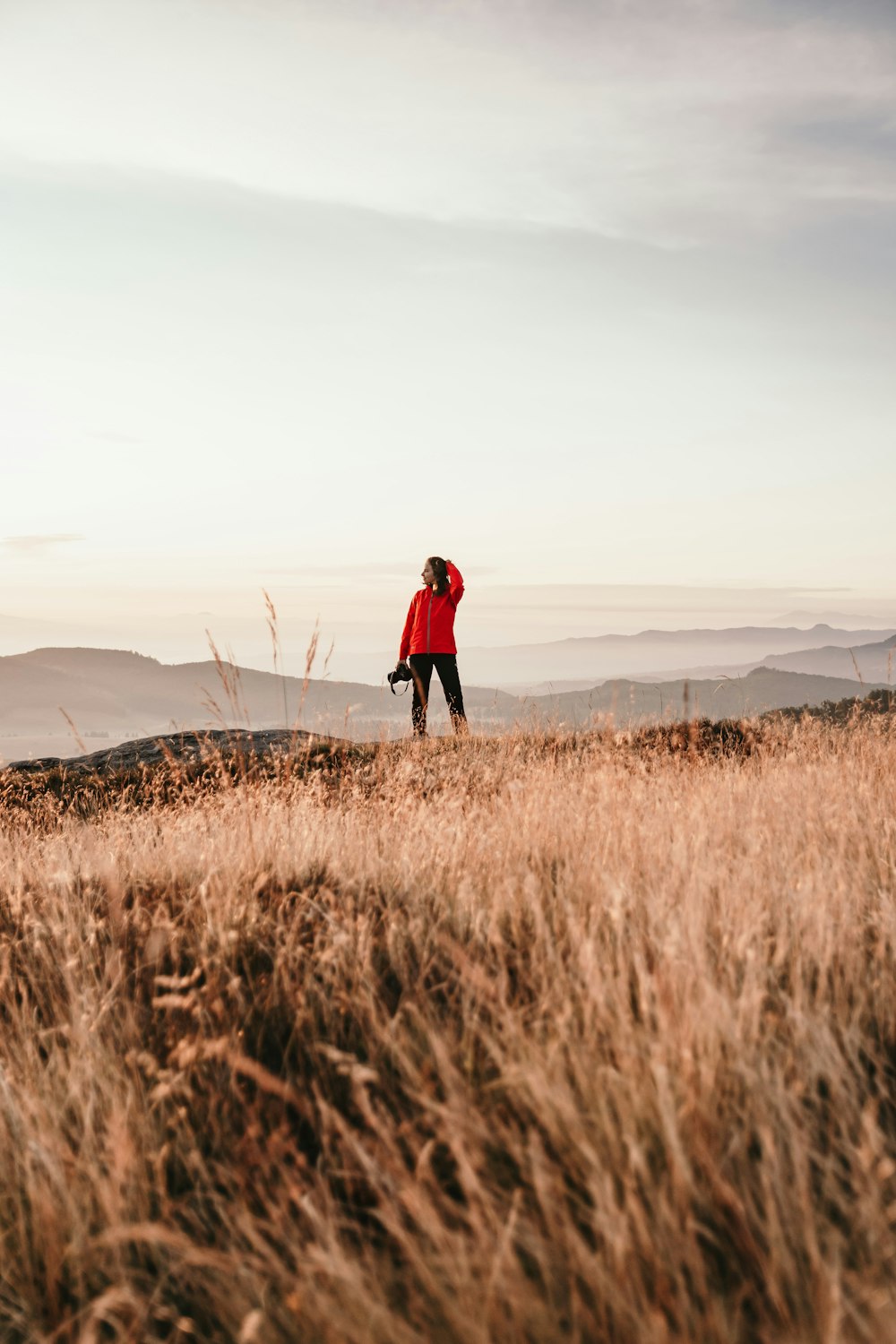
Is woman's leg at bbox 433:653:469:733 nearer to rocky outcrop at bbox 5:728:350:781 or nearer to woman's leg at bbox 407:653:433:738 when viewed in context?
woman's leg at bbox 407:653:433:738

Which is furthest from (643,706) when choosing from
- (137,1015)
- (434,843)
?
(137,1015)

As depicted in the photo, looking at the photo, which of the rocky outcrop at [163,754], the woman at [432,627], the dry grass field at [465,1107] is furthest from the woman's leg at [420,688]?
the dry grass field at [465,1107]

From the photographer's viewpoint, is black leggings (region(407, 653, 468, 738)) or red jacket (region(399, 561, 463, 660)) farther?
black leggings (region(407, 653, 468, 738))

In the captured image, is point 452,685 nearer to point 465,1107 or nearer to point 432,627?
point 432,627

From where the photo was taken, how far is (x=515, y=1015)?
231cm

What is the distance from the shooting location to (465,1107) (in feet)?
6.23

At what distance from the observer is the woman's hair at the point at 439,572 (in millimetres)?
11617

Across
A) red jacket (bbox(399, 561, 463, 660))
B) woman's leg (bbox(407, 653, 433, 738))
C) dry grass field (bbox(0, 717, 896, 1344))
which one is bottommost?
dry grass field (bbox(0, 717, 896, 1344))

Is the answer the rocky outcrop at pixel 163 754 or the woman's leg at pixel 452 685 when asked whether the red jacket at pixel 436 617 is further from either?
the rocky outcrop at pixel 163 754

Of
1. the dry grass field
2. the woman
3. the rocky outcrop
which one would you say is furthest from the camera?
the woman

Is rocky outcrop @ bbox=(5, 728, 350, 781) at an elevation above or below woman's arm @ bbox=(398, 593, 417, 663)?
below

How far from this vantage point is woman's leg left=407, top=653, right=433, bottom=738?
39.0 ft

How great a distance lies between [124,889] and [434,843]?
134cm

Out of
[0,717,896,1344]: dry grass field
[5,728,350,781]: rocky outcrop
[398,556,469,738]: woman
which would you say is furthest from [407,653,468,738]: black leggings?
[0,717,896,1344]: dry grass field
